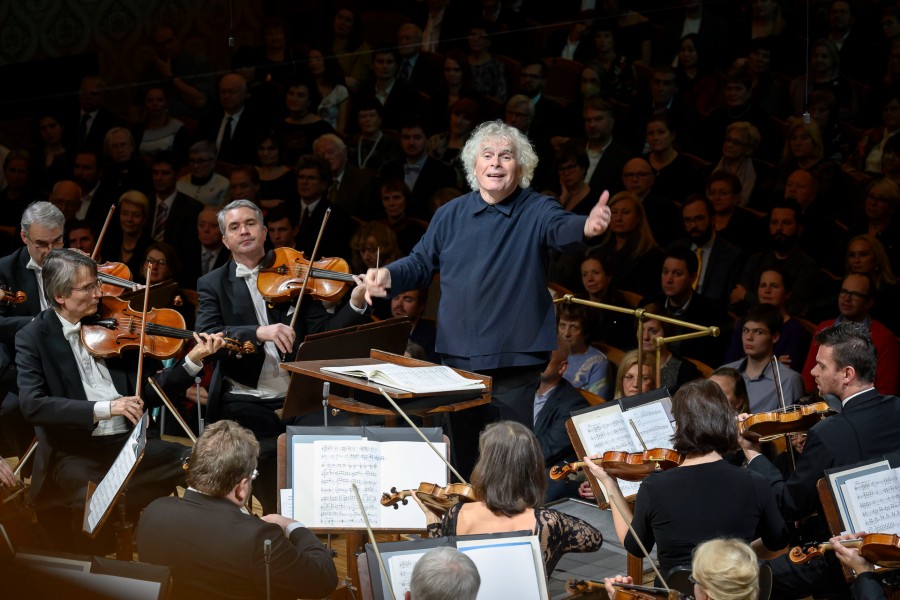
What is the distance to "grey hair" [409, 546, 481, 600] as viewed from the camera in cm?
210

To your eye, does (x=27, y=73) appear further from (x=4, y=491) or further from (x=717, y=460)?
(x=717, y=460)

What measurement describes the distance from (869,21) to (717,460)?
13.0 feet

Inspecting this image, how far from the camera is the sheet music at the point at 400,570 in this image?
2.51 m

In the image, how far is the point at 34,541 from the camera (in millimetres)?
3500

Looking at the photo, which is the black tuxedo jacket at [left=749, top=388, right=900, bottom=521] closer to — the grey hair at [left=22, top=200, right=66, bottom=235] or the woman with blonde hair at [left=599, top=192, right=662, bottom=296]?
the woman with blonde hair at [left=599, top=192, right=662, bottom=296]

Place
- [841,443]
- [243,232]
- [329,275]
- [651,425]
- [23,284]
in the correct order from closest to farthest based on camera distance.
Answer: [841,443] < [651,425] < [243,232] < [329,275] < [23,284]

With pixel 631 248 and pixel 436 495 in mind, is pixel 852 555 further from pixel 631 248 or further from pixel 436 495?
pixel 631 248

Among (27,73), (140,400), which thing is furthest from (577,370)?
(27,73)

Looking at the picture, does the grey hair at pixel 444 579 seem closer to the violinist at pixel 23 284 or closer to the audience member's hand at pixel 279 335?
the audience member's hand at pixel 279 335

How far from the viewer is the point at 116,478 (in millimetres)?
2898

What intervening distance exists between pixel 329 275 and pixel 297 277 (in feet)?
0.41

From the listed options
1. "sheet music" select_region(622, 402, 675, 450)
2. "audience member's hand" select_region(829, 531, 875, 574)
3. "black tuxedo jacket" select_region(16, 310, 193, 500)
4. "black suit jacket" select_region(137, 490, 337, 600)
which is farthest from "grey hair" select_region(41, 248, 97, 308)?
"audience member's hand" select_region(829, 531, 875, 574)

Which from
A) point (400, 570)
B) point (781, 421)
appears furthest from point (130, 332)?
point (781, 421)

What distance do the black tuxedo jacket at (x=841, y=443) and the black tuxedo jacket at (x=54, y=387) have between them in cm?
199
